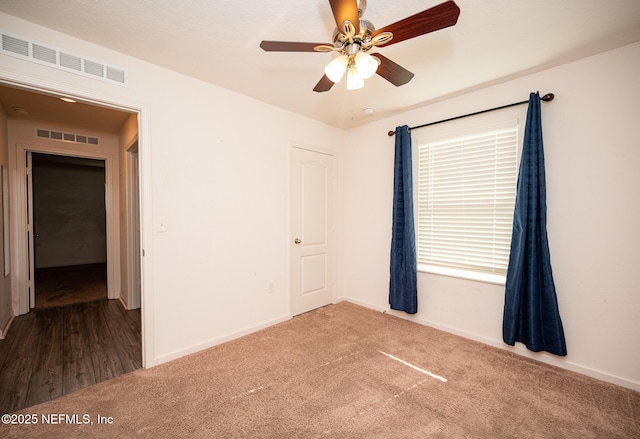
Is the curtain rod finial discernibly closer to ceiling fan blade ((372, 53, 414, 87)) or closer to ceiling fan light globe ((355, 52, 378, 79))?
ceiling fan blade ((372, 53, 414, 87))

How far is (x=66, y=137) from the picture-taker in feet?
12.5

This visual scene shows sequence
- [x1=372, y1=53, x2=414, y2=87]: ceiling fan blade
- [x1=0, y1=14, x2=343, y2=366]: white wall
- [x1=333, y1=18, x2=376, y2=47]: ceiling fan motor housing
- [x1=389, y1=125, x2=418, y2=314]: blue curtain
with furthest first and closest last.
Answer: [x1=389, y1=125, x2=418, y2=314]: blue curtain
[x1=0, y1=14, x2=343, y2=366]: white wall
[x1=372, y1=53, x2=414, y2=87]: ceiling fan blade
[x1=333, y1=18, x2=376, y2=47]: ceiling fan motor housing

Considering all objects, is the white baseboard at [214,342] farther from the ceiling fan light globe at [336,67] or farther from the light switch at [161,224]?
the ceiling fan light globe at [336,67]

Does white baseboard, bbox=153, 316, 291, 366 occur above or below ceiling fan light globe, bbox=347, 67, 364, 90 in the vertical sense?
below

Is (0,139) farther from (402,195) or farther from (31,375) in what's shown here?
(402,195)

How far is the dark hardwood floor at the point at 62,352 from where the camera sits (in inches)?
80.2

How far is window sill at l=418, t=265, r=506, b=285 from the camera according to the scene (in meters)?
2.69

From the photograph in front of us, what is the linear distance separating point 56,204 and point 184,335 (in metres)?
6.44

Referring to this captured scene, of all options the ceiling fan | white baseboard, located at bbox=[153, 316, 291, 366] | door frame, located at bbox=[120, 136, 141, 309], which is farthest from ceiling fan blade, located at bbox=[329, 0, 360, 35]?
door frame, located at bbox=[120, 136, 141, 309]

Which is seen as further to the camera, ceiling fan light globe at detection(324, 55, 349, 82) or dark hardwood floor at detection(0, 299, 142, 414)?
dark hardwood floor at detection(0, 299, 142, 414)

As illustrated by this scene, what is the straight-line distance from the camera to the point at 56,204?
20.9ft

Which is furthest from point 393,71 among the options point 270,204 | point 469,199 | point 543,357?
point 543,357

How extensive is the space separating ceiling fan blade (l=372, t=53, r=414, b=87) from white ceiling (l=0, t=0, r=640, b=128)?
0.36 metres

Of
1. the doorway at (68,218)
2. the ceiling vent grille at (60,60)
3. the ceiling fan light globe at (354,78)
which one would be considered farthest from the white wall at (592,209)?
the doorway at (68,218)
